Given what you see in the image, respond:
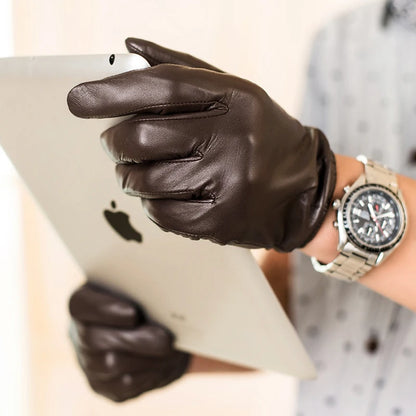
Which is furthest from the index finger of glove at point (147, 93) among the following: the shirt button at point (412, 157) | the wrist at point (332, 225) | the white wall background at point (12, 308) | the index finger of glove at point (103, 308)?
the white wall background at point (12, 308)

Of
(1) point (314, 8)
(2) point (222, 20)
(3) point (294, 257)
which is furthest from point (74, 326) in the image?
(1) point (314, 8)

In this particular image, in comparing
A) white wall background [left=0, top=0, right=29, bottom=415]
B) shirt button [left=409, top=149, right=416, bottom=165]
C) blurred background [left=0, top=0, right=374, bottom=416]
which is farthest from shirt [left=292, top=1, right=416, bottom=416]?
white wall background [left=0, top=0, right=29, bottom=415]

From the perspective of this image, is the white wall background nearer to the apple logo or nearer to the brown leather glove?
the brown leather glove

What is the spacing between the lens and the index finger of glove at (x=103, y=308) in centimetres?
86

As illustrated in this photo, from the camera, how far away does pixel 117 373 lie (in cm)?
92

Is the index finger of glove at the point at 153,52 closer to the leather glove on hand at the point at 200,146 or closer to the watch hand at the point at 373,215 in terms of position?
the leather glove on hand at the point at 200,146

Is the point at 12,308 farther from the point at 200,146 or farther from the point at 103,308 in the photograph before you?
the point at 200,146

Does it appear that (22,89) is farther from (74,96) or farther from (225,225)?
(225,225)

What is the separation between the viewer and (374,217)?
0.60 m

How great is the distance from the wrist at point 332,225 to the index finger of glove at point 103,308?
0.35 m

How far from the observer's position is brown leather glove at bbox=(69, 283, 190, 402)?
87 centimetres

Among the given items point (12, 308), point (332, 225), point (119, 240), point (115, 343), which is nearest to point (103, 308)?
point (115, 343)

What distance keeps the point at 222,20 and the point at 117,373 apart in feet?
3.53

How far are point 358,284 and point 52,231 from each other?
2.67ft
